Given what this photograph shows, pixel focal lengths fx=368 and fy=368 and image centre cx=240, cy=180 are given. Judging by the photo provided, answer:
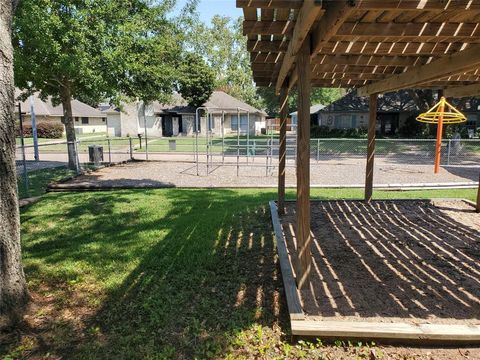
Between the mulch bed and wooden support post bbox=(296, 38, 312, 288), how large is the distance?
32 cm

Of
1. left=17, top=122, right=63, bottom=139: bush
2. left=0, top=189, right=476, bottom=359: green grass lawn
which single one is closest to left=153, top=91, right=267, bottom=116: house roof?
left=17, top=122, right=63, bottom=139: bush

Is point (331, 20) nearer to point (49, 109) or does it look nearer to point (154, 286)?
point (154, 286)

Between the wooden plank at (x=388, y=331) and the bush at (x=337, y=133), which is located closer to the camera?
the wooden plank at (x=388, y=331)

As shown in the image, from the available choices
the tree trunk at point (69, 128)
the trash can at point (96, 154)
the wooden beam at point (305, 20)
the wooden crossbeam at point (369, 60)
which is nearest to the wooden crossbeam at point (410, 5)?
the wooden beam at point (305, 20)

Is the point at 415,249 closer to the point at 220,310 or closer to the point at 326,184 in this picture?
the point at 220,310

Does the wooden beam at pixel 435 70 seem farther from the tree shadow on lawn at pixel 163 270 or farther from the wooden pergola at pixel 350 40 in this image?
the tree shadow on lawn at pixel 163 270

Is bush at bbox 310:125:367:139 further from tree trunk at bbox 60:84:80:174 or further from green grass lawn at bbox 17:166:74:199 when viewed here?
green grass lawn at bbox 17:166:74:199

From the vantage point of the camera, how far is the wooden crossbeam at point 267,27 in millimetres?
3584

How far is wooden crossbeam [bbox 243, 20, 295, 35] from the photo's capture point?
3.58 m

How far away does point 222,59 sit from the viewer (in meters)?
54.2

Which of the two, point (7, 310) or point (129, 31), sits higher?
point (129, 31)

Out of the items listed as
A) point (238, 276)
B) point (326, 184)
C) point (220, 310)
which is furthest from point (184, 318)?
point (326, 184)

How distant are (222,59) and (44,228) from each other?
51.3 meters

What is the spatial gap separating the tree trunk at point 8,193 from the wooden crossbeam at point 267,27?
2.23 meters
